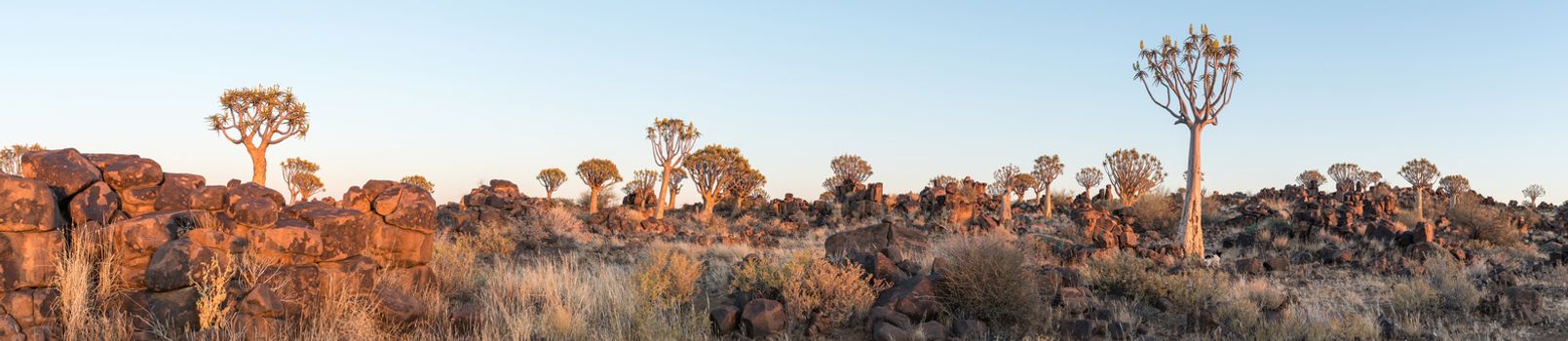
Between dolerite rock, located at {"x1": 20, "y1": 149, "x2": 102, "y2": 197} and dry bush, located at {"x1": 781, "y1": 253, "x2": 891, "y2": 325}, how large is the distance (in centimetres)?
662

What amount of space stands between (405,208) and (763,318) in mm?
4336

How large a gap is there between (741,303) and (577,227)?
17707 mm

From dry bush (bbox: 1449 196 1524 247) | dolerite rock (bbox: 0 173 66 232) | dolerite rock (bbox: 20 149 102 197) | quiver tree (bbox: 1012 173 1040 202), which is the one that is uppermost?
quiver tree (bbox: 1012 173 1040 202)

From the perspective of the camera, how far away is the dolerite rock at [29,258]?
649 cm

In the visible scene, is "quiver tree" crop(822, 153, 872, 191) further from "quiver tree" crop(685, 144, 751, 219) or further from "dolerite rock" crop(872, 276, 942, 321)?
"dolerite rock" crop(872, 276, 942, 321)

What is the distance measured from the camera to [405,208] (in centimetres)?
902

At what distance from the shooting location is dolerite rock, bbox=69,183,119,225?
23.2ft

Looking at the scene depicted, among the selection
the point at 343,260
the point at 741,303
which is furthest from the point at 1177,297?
the point at 343,260

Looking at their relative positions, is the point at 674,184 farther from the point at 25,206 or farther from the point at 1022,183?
the point at 25,206

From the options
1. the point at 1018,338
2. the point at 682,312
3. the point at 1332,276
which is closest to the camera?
the point at 1018,338

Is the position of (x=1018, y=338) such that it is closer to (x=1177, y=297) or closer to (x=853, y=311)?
(x=853, y=311)

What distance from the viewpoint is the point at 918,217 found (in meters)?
32.2

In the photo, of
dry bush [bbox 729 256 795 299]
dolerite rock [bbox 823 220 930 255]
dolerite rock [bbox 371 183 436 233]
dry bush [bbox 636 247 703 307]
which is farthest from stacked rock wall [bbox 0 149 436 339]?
dolerite rock [bbox 823 220 930 255]

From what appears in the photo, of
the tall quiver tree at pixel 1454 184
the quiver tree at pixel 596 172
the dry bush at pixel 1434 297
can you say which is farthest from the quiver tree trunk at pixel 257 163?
the tall quiver tree at pixel 1454 184
